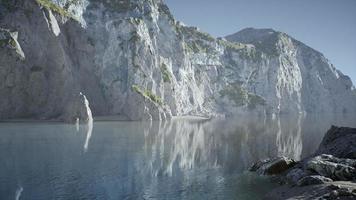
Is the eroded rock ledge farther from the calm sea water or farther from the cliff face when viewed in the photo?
the cliff face

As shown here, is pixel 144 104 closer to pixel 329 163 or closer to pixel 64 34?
pixel 64 34

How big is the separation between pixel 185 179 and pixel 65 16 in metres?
138

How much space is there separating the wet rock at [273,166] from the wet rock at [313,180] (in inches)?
386

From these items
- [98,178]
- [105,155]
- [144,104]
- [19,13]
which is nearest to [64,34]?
[19,13]

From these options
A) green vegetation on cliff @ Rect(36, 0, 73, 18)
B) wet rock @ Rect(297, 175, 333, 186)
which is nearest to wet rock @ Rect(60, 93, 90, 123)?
green vegetation on cliff @ Rect(36, 0, 73, 18)

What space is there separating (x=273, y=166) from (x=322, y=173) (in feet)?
30.3

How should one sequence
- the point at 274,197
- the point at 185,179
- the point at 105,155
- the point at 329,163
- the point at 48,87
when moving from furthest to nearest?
the point at 48,87, the point at 105,155, the point at 185,179, the point at 329,163, the point at 274,197

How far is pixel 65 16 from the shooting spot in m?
161

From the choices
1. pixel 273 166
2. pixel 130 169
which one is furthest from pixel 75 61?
pixel 273 166

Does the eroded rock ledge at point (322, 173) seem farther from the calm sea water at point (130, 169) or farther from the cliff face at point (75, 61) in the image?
the cliff face at point (75, 61)

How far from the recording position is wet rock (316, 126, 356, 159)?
4559cm

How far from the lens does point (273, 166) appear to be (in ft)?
156

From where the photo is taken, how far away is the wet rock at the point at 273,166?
4709 cm

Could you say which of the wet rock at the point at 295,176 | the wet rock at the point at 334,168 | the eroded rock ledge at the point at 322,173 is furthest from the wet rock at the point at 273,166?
the wet rock at the point at 334,168
